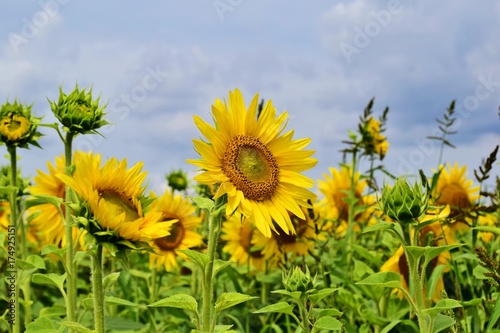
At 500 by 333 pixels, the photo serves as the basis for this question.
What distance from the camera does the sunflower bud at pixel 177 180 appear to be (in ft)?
18.8

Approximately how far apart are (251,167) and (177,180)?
3628 mm

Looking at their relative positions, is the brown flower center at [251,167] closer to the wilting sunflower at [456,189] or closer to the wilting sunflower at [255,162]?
the wilting sunflower at [255,162]

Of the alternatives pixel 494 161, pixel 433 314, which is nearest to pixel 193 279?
pixel 494 161

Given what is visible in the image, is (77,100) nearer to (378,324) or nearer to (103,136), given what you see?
(103,136)

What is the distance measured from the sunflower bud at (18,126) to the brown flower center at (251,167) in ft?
3.25

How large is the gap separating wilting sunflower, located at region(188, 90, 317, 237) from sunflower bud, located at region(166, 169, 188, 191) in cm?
349

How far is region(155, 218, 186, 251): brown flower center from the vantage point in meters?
4.00

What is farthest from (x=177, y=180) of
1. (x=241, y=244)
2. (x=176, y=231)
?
(x=176, y=231)

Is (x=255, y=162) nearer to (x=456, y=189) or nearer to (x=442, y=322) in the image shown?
(x=442, y=322)

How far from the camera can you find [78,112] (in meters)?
2.40

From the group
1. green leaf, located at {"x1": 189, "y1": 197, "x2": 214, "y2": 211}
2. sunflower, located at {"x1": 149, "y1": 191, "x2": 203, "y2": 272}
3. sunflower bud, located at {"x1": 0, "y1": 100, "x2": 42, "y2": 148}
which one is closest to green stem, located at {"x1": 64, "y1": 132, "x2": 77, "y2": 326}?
sunflower bud, located at {"x1": 0, "y1": 100, "x2": 42, "y2": 148}

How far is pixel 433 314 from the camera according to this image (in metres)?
1.90

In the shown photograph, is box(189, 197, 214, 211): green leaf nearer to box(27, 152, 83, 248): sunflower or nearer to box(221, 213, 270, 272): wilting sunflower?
box(27, 152, 83, 248): sunflower

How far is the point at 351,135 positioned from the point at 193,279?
1.54 m
